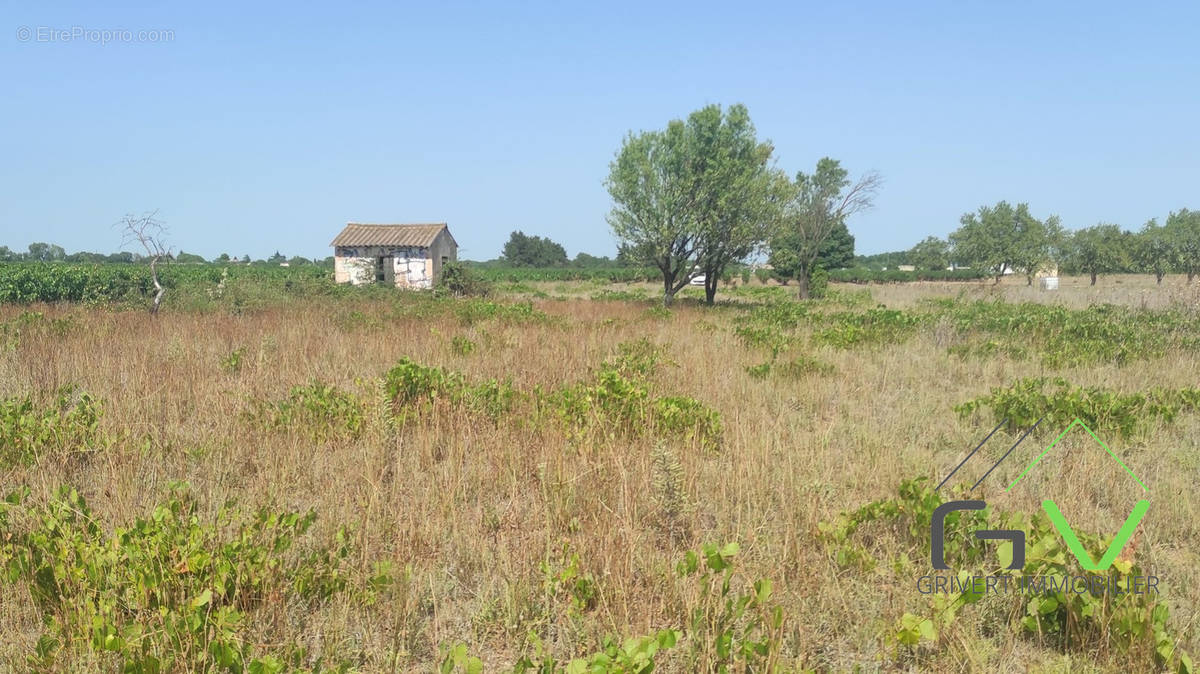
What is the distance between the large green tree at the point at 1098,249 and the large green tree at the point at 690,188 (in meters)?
43.9

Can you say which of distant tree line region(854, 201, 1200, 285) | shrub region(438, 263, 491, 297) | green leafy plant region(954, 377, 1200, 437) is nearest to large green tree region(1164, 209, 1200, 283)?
distant tree line region(854, 201, 1200, 285)

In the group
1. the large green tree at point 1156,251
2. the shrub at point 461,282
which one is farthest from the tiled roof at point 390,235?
the large green tree at point 1156,251

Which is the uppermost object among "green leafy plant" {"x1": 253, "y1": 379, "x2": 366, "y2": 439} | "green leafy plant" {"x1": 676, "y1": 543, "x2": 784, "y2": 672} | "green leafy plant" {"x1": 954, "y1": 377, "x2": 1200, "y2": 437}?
"green leafy plant" {"x1": 253, "y1": 379, "x2": 366, "y2": 439}

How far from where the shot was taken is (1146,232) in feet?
152

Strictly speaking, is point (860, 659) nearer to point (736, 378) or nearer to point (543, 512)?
point (543, 512)

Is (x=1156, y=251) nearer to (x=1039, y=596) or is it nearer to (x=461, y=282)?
(x=461, y=282)

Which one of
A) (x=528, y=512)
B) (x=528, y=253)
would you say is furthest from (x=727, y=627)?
(x=528, y=253)

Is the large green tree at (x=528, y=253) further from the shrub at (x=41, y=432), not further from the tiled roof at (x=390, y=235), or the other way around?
the shrub at (x=41, y=432)

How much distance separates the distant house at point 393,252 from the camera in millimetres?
35656

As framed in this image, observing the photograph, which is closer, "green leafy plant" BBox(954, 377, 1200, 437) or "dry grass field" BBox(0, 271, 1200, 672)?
"dry grass field" BBox(0, 271, 1200, 672)

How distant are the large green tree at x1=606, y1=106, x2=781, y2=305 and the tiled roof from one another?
17.9 m

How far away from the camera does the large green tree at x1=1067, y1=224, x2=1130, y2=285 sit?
5003cm

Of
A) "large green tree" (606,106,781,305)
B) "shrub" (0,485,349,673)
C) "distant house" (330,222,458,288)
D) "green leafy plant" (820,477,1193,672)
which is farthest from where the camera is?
"distant house" (330,222,458,288)

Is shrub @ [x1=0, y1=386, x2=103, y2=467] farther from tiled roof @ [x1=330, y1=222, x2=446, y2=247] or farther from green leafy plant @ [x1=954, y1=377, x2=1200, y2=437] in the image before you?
tiled roof @ [x1=330, y1=222, x2=446, y2=247]
